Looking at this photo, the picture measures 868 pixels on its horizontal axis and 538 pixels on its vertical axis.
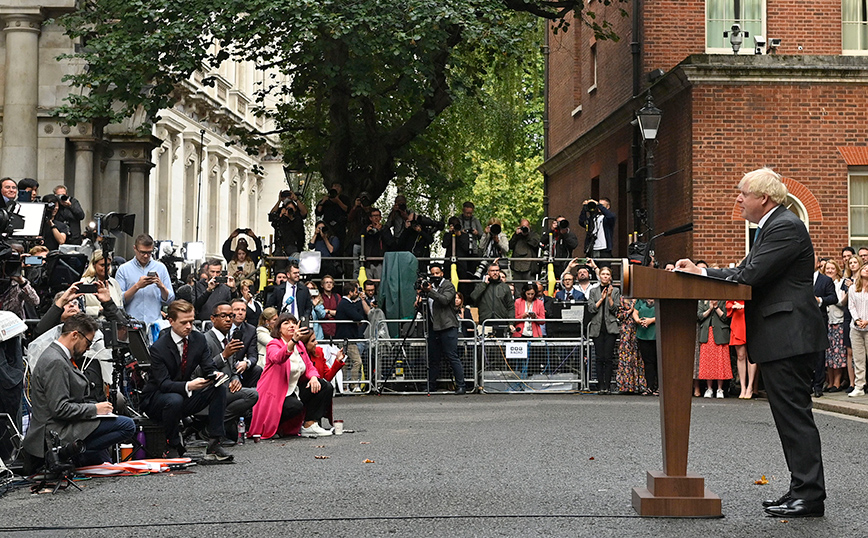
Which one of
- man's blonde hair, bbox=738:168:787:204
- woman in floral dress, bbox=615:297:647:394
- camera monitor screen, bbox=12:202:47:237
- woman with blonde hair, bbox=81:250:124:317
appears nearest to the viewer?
man's blonde hair, bbox=738:168:787:204

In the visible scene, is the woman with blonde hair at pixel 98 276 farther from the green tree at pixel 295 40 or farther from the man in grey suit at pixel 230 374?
the green tree at pixel 295 40

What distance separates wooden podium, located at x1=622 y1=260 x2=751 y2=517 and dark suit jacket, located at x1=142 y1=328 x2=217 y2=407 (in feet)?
18.3

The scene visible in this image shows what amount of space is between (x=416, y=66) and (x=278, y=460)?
44.0 feet

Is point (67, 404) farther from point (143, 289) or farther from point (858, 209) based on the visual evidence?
point (858, 209)

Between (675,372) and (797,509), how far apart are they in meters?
1.07

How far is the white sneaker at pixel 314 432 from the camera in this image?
14.2 meters

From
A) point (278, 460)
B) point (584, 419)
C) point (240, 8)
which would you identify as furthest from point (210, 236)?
point (278, 460)

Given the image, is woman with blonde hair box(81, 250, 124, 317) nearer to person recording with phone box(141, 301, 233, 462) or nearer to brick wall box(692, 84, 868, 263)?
person recording with phone box(141, 301, 233, 462)

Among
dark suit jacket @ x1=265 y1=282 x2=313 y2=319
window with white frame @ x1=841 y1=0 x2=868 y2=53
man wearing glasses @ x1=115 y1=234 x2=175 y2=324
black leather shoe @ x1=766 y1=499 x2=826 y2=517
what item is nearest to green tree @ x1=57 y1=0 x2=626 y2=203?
dark suit jacket @ x1=265 y1=282 x2=313 y2=319

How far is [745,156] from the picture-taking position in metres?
24.5

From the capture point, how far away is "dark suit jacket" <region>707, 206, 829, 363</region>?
774 centimetres

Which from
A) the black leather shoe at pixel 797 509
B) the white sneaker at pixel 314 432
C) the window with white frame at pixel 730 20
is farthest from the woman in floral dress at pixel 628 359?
the black leather shoe at pixel 797 509

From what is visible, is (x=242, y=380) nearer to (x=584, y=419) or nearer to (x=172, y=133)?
(x=584, y=419)

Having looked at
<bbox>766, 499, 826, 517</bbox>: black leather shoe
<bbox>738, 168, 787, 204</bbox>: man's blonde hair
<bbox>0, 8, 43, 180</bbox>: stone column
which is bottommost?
<bbox>766, 499, 826, 517</bbox>: black leather shoe
